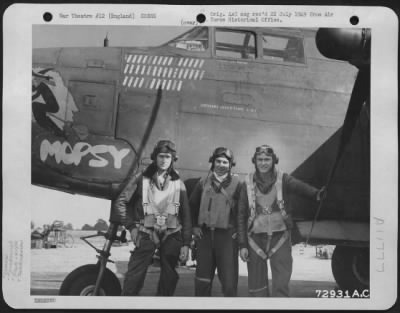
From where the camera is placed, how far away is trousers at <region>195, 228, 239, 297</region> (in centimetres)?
237

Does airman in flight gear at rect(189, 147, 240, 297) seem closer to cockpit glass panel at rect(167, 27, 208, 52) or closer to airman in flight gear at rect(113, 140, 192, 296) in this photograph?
airman in flight gear at rect(113, 140, 192, 296)

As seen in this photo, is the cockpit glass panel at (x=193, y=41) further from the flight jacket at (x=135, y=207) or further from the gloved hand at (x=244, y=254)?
the gloved hand at (x=244, y=254)

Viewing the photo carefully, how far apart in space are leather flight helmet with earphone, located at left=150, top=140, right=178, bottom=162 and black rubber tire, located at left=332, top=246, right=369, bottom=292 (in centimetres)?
100

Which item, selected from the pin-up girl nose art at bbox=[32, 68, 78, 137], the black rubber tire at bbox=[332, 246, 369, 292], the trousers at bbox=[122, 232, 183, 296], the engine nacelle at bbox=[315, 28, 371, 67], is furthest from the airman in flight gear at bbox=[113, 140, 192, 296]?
the engine nacelle at bbox=[315, 28, 371, 67]

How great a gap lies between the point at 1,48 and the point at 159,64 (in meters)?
0.83

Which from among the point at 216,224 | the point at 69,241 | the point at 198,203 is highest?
the point at 198,203

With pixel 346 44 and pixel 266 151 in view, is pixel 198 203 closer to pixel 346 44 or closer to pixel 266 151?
pixel 266 151

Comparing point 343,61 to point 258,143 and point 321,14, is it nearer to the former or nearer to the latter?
point 321,14

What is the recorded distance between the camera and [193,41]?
95.2 inches

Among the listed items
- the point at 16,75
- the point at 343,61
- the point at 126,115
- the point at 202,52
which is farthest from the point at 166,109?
the point at 343,61

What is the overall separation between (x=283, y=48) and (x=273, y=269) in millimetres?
1165

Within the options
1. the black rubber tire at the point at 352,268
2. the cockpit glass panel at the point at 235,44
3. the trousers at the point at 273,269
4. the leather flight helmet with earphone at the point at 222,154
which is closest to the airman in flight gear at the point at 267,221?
the trousers at the point at 273,269

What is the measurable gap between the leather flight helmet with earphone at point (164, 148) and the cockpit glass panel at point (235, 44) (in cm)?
53

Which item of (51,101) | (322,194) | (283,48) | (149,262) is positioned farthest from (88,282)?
(283,48)
